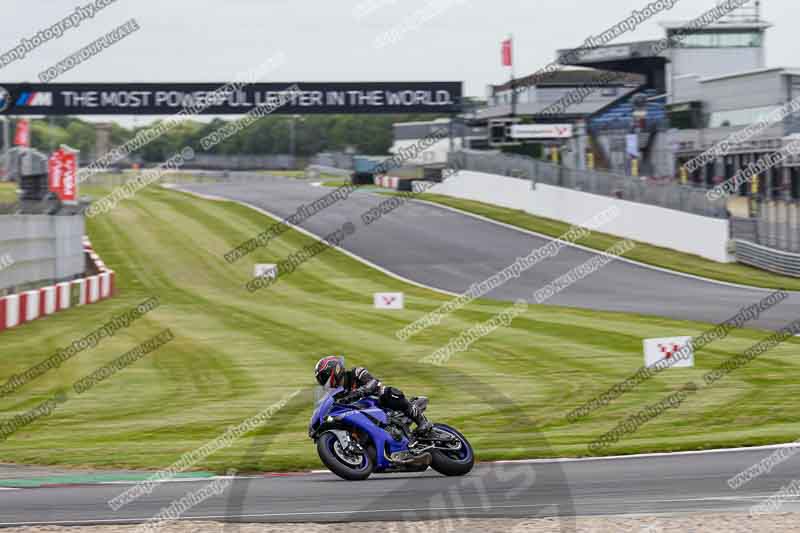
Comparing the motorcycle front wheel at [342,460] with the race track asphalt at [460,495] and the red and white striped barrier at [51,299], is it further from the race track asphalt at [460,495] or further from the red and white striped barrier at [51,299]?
the red and white striped barrier at [51,299]

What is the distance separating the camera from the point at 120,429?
50.7ft

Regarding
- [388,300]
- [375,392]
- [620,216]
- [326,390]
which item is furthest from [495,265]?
[375,392]

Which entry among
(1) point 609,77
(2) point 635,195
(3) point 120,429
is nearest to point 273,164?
(1) point 609,77

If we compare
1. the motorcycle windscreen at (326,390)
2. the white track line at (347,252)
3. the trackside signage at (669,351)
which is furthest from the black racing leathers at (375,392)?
the white track line at (347,252)

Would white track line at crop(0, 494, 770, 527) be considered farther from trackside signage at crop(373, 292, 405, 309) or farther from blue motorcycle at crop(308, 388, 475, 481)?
trackside signage at crop(373, 292, 405, 309)

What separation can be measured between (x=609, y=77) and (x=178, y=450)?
234 feet

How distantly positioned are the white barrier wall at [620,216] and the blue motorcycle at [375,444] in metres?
30.9

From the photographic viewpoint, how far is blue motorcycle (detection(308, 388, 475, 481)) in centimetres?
1145

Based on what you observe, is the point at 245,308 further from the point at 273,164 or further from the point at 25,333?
the point at 273,164

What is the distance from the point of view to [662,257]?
42406 mm

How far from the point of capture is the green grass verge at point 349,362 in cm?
1408

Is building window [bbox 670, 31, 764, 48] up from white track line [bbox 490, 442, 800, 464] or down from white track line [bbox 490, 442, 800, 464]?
up

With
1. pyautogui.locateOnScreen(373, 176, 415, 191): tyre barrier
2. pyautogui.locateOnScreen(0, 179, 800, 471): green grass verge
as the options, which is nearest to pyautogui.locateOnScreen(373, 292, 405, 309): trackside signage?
pyautogui.locateOnScreen(0, 179, 800, 471): green grass verge

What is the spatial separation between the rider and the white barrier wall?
31.0 meters
